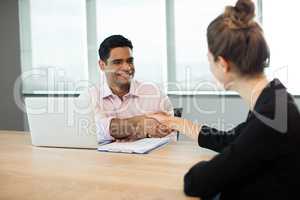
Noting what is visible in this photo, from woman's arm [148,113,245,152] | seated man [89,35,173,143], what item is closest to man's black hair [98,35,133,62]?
seated man [89,35,173,143]

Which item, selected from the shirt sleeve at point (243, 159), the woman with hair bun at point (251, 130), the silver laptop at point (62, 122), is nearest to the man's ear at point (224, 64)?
the woman with hair bun at point (251, 130)

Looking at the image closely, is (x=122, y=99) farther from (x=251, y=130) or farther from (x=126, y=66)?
(x=251, y=130)

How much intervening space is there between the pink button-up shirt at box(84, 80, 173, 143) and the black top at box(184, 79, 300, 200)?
4.55ft

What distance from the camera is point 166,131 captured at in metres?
2.31

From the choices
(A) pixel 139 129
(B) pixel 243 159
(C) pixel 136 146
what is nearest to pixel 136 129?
(A) pixel 139 129

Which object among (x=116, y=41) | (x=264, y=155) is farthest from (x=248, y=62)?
(x=116, y=41)

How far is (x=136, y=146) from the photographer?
209 centimetres

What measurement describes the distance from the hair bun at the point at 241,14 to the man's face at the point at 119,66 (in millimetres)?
1404

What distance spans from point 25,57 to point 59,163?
3.78 metres

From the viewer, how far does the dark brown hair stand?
1.25 m

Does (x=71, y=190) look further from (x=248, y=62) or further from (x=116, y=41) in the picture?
(x=116, y=41)

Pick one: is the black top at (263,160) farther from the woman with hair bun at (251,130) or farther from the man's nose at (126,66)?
the man's nose at (126,66)

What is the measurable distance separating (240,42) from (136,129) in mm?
1179

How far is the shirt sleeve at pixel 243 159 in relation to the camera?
113 cm
